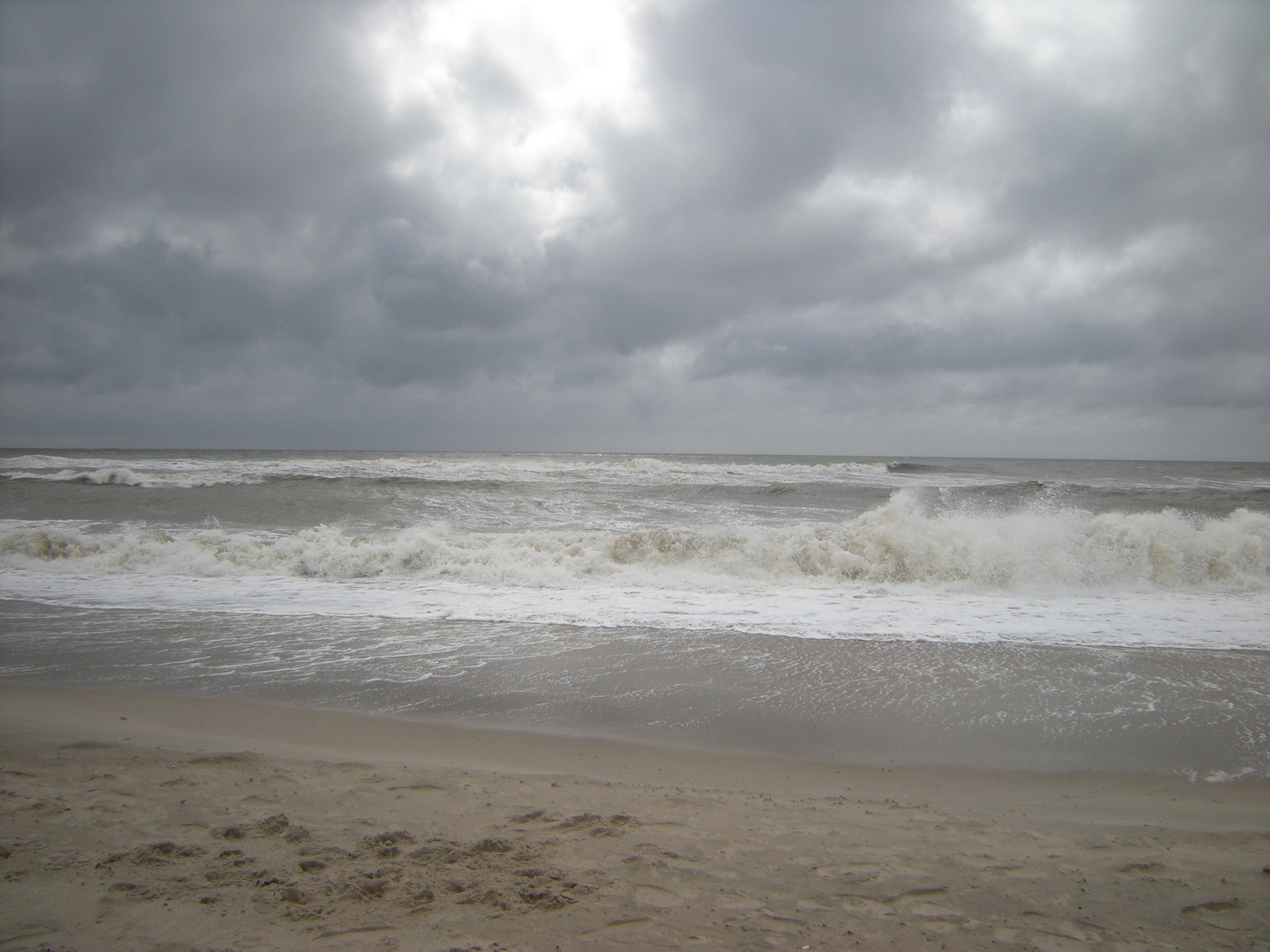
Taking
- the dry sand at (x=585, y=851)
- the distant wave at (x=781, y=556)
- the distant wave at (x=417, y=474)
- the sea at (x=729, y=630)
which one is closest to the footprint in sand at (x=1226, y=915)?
the dry sand at (x=585, y=851)

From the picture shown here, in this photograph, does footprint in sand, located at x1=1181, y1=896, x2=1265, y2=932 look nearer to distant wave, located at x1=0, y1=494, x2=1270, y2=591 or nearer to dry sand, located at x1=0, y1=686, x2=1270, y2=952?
dry sand, located at x1=0, y1=686, x2=1270, y2=952

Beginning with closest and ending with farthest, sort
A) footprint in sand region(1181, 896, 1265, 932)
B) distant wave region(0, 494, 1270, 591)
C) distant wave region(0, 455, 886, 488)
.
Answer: footprint in sand region(1181, 896, 1265, 932) < distant wave region(0, 494, 1270, 591) < distant wave region(0, 455, 886, 488)

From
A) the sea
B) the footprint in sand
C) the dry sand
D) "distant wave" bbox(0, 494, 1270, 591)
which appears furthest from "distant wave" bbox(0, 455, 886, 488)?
the footprint in sand

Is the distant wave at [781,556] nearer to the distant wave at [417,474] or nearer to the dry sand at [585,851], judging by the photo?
→ the dry sand at [585,851]

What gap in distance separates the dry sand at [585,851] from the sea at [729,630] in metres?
0.57

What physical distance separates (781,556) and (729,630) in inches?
157

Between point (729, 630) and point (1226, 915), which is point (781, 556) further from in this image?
point (1226, 915)

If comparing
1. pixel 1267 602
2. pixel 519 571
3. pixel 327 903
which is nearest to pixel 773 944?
pixel 327 903

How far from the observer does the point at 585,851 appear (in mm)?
2801

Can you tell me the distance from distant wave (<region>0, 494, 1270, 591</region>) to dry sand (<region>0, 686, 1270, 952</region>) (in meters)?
5.80

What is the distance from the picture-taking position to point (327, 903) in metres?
2.39

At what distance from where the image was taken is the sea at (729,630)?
4.59m

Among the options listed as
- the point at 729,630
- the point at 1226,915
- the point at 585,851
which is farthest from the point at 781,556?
the point at 585,851

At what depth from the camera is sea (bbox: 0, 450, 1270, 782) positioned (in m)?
4.59
